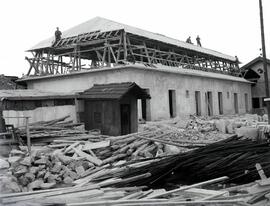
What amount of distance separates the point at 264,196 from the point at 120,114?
35.3ft

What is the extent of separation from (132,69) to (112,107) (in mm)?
5257

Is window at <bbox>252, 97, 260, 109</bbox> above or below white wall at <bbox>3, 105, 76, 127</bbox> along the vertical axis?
above

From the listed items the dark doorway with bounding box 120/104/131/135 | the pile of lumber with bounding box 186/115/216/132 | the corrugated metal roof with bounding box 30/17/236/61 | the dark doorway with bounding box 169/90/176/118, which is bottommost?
the pile of lumber with bounding box 186/115/216/132

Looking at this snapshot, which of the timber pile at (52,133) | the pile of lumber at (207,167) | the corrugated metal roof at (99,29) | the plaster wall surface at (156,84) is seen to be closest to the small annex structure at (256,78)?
the plaster wall surface at (156,84)

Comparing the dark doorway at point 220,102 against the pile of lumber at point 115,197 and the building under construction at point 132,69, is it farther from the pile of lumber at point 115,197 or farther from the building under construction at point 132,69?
the pile of lumber at point 115,197

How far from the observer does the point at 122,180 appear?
8.69 m

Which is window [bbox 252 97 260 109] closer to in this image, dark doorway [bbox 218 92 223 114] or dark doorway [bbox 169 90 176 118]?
dark doorway [bbox 218 92 223 114]

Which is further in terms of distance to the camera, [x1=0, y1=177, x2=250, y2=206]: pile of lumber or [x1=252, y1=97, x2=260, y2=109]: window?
[x1=252, y1=97, x2=260, y2=109]: window

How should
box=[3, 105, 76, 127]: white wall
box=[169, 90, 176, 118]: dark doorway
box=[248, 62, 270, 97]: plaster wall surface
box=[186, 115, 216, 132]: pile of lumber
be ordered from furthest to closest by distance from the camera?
box=[248, 62, 270, 97]: plaster wall surface, box=[169, 90, 176, 118]: dark doorway, box=[186, 115, 216, 132]: pile of lumber, box=[3, 105, 76, 127]: white wall

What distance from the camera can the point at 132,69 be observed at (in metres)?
21.8

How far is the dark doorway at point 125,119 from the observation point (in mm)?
17869

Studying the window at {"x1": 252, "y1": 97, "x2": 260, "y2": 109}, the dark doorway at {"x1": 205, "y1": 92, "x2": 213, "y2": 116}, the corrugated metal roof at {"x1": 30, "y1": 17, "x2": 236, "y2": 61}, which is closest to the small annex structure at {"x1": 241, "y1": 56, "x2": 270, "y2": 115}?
the window at {"x1": 252, "y1": 97, "x2": 260, "y2": 109}

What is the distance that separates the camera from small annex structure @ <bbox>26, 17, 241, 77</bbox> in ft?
75.2

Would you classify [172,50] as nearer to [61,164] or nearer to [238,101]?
[238,101]
